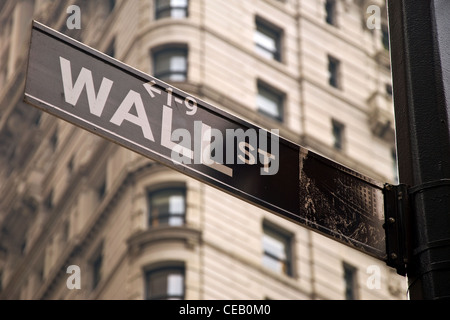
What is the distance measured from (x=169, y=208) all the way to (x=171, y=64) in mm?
6046

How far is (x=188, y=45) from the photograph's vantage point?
136 feet

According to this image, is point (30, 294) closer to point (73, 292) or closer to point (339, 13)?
point (73, 292)

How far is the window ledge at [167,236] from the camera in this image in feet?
122

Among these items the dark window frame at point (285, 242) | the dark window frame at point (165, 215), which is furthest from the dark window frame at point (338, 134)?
the dark window frame at point (165, 215)

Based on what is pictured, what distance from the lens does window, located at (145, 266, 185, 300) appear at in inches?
1412

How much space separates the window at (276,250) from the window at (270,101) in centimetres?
525

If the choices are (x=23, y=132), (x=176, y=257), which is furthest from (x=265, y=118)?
(x=23, y=132)

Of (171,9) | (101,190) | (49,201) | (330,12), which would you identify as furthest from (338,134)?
(49,201)

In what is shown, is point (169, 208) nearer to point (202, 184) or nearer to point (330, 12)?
point (202, 184)

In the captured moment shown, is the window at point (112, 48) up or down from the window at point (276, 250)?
up

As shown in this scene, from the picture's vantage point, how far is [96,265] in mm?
42250

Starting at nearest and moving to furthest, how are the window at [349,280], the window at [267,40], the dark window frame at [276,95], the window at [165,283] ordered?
1. the window at [165,283]
2. the window at [349,280]
3. the dark window frame at [276,95]
4. the window at [267,40]

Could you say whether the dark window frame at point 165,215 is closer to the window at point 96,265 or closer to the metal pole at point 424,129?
the window at point 96,265

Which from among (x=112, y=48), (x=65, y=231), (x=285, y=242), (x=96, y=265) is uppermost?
(x=112, y=48)
